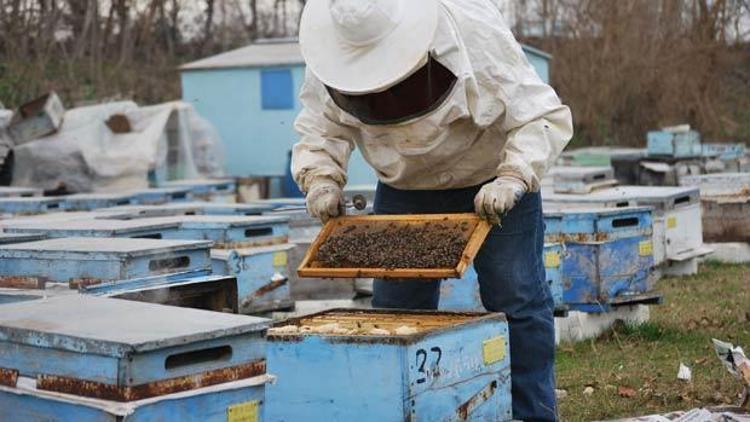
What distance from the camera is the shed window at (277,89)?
45.5 feet

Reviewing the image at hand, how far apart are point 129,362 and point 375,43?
1428 mm

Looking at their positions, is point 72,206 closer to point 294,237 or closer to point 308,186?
point 294,237

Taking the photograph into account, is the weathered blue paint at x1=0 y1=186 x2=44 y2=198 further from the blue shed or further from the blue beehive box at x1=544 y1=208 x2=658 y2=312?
the blue shed

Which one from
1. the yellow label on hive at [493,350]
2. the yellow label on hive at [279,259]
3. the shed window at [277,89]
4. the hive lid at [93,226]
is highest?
the shed window at [277,89]

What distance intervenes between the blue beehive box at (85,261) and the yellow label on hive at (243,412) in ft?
5.26

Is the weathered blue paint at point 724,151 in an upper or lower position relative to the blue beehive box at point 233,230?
upper

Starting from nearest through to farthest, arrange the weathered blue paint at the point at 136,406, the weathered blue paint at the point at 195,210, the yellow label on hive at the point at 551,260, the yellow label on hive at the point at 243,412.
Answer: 1. the weathered blue paint at the point at 136,406
2. the yellow label on hive at the point at 243,412
3. the yellow label on hive at the point at 551,260
4. the weathered blue paint at the point at 195,210

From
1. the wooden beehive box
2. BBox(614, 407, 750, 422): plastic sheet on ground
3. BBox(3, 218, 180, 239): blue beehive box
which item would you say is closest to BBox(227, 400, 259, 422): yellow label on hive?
the wooden beehive box

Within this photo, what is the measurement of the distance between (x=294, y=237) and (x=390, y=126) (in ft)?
10.2

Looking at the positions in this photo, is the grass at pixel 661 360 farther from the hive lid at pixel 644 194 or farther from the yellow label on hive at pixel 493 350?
the yellow label on hive at pixel 493 350

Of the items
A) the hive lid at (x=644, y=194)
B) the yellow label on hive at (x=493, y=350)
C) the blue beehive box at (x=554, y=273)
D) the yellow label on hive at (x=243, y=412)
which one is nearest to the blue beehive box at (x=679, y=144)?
the hive lid at (x=644, y=194)

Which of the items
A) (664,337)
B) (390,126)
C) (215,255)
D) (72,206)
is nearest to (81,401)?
(390,126)

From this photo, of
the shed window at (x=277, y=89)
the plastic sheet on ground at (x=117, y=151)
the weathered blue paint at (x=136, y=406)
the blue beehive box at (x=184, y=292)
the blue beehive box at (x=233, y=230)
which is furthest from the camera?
the shed window at (x=277, y=89)

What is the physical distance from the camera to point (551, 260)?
602 centimetres
